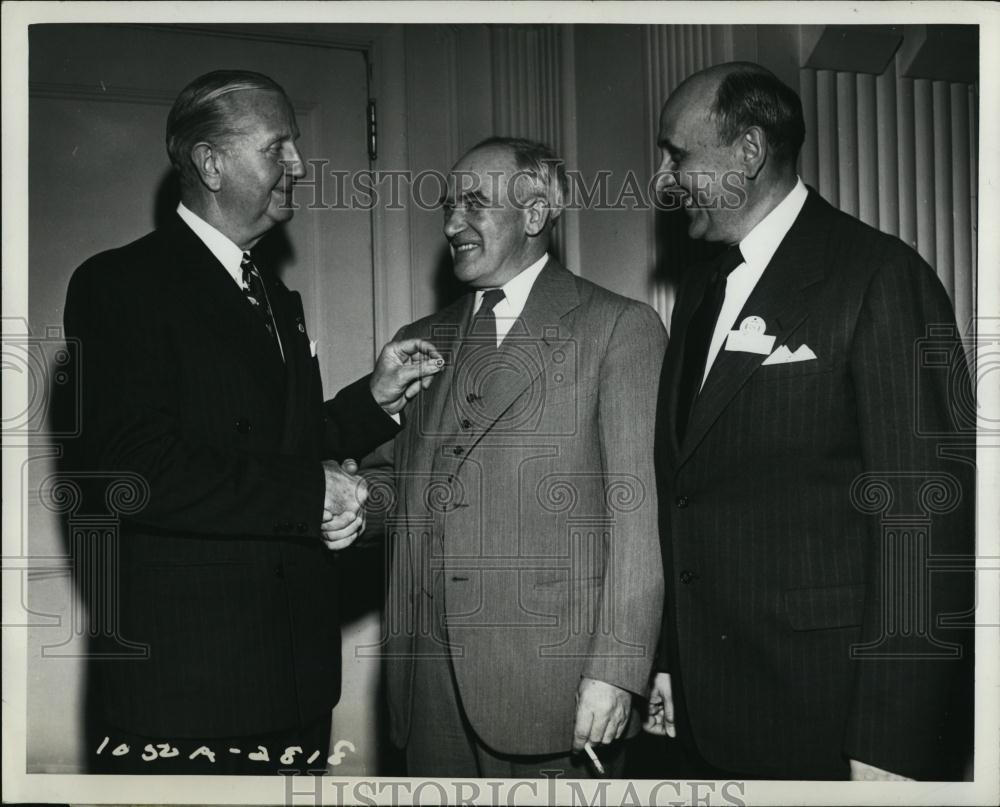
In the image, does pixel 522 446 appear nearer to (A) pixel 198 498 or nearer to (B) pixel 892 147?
(A) pixel 198 498

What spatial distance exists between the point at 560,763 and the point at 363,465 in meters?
0.80

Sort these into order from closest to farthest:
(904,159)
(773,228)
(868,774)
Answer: (868,774) < (773,228) < (904,159)

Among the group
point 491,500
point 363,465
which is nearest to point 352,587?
point 363,465

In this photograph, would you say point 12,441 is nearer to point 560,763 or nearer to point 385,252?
point 385,252

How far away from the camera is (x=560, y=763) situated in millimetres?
2246

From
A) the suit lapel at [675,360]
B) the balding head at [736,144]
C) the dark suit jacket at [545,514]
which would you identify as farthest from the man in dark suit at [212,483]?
the balding head at [736,144]

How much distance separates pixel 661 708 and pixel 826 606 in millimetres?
457

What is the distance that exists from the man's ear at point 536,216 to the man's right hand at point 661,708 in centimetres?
103

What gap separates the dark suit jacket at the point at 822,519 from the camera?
6.67 feet

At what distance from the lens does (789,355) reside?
207 centimetres

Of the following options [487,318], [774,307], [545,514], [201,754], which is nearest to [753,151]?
[774,307]

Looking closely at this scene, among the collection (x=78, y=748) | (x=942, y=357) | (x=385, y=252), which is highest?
(x=385, y=252)

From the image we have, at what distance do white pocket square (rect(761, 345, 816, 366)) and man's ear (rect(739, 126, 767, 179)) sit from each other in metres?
0.41

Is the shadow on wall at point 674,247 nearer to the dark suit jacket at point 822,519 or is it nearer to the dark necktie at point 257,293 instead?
the dark suit jacket at point 822,519
